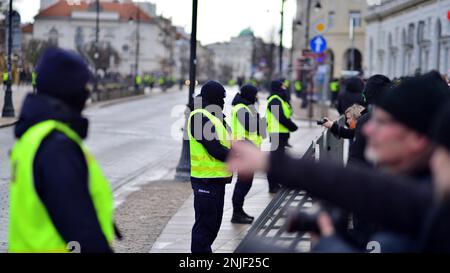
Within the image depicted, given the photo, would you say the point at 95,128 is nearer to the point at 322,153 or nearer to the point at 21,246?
the point at 322,153

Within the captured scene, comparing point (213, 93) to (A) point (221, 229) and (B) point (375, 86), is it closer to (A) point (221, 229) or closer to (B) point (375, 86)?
(B) point (375, 86)

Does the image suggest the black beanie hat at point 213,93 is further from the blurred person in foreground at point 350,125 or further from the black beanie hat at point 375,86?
the black beanie hat at point 375,86

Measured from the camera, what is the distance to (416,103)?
10.1 ft

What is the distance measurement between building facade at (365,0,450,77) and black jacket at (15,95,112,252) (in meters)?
34.6

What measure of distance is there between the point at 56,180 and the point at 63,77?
1.64ft

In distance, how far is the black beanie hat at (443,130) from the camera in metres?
2.84

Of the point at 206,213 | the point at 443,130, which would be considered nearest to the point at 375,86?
the point at 206,213

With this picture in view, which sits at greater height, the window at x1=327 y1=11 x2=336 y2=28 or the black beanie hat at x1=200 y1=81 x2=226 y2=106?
the window at x1=327 y1=11 x2=336 y2=28

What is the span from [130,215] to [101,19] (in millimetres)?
131227

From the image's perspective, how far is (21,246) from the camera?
3.71 meters

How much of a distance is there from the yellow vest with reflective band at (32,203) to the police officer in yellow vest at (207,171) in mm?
4793

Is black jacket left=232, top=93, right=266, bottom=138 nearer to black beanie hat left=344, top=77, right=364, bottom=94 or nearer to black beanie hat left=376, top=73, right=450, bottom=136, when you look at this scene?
black beanie hat left=344, top=77, right=364, bottom=94

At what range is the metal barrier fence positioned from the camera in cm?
453

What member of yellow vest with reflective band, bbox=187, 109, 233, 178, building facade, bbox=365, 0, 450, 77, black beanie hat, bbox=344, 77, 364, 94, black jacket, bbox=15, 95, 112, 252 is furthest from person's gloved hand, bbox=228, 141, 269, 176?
building facade, bbox=365, 0, 450, 77
